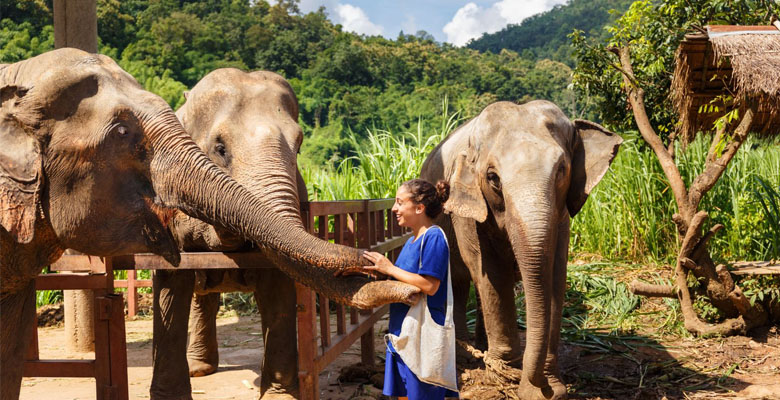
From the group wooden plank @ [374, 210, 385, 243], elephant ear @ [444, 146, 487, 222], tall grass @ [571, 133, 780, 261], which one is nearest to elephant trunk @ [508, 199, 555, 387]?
elephant ear @ [444, 146, 487, 222]

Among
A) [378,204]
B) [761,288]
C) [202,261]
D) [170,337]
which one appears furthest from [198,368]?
[761,288]

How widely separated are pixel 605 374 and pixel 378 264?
3241 mm

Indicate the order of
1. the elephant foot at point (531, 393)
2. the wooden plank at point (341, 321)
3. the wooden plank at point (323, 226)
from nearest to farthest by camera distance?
1. the wooden plank at point (323, 226)
2. the elephant foot at point (531, 393)
3. the wooden plank at point (341, 321)

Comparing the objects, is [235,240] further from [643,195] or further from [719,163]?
[643,195]

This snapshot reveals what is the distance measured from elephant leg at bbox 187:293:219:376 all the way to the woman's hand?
301 cm

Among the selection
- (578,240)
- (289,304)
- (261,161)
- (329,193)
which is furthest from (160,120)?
(578,240)

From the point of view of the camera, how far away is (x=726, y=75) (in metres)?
6.94

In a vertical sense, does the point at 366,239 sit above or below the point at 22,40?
below

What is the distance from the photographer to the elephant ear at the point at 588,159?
A: 186 inches

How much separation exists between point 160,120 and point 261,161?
0.96 m

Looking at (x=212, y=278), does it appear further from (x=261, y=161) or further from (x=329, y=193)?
(x=329, y=193)

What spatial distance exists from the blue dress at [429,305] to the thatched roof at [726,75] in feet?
13.1

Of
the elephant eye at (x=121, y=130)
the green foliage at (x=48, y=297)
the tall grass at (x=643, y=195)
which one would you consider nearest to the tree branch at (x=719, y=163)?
the tall grass at (x=643, y=195)

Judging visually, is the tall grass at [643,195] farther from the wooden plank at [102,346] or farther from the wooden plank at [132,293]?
the wooden plank at [102,346]
